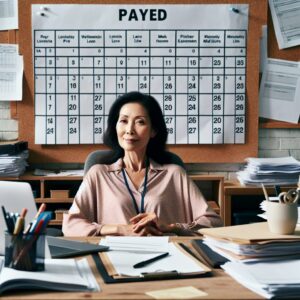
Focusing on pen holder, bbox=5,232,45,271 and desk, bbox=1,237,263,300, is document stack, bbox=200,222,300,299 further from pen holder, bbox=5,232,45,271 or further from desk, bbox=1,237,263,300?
pen holder, bbox=5,232,45,271

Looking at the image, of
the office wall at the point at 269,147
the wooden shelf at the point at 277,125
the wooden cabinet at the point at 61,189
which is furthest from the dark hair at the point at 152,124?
the wooden shelf at the point at 277,125

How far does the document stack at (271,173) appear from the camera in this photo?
3137 mm

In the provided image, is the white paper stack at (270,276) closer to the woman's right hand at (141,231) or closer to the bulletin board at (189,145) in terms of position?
the woman's right hand at (141,231)

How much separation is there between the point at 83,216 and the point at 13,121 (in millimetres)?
1302

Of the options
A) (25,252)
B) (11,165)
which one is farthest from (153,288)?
(11,165)

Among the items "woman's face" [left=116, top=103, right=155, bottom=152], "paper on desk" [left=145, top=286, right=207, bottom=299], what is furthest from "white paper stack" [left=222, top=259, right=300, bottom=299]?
"woman's face" [left=116, top=103, right=155, bottom=152]

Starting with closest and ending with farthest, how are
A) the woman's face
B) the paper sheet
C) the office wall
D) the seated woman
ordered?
1. the seated woman
2. the woman's face
3. the paper sheet
4. the office wall

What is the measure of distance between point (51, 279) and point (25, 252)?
0.10 meters

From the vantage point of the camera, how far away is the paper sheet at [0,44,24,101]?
3.32 meters

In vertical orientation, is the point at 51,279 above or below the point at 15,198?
below

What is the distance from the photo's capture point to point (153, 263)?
1.50m

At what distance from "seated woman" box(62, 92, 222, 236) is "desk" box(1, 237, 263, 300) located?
32.0 inches

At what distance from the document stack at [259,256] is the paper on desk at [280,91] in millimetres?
1883

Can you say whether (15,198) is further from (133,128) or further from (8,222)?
(133,128)
